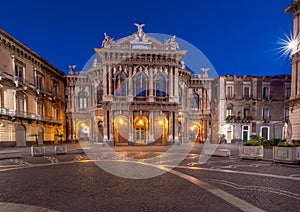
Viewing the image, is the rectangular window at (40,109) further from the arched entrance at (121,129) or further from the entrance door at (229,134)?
the entrance door at (229,134)

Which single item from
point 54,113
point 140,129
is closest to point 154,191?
point 140,129

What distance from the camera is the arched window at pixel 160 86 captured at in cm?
2455

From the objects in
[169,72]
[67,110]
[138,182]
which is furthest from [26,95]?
[138,182]

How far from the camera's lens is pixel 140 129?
81.6 ft

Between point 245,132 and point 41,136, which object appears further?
point 245,132

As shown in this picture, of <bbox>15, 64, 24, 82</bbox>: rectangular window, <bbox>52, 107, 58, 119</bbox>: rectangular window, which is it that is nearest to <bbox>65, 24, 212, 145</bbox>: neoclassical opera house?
<bbox>15, 64, 24, 82</bbox>: rectangular window

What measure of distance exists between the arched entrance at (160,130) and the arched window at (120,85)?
601 cm

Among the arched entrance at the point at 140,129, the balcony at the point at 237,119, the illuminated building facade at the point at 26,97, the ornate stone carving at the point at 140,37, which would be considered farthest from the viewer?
the balcony at the point at 237,119

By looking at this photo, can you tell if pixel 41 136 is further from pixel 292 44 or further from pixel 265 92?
pixel 265 92

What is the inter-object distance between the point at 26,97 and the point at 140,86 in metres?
15.9

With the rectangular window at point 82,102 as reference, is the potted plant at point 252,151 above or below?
below

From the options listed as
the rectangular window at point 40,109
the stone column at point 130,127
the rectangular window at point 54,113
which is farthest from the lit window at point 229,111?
the rectangular window at point 40,109

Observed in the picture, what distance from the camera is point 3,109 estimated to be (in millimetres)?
20375

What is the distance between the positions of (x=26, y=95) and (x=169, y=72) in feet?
Result: 65.9
